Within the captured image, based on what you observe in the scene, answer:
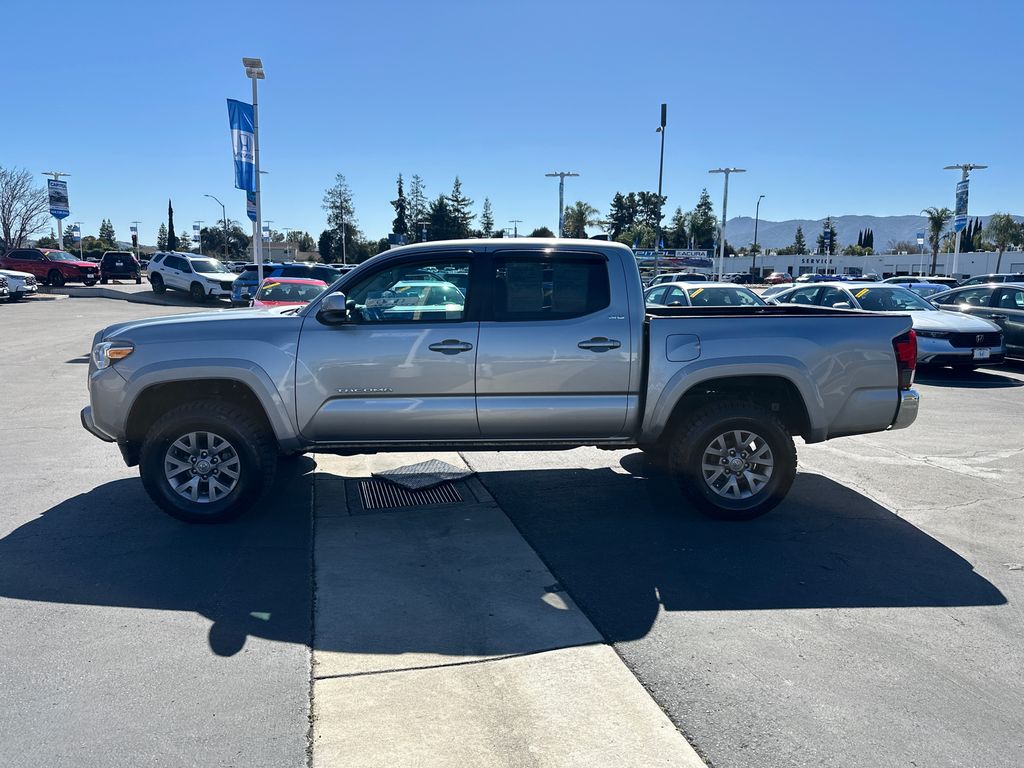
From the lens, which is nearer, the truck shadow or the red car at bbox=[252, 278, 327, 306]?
the truck shadow

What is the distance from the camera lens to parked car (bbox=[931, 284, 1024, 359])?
46.4 feet

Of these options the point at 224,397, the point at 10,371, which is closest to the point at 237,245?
the point at 10,371

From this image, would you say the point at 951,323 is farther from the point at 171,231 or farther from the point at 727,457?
the point at 171,231

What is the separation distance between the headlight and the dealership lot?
1.17 metres

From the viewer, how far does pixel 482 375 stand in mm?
5348

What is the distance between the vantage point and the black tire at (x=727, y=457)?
17.9 ft

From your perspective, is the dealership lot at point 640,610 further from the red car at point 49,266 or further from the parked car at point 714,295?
the red car at point 49,266

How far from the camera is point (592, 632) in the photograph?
12.9ft

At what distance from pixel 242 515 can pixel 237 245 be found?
12005cm

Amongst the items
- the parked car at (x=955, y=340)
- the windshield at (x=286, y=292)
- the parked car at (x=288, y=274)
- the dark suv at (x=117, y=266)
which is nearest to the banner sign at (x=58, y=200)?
the dark suv at (x=117, y=266)

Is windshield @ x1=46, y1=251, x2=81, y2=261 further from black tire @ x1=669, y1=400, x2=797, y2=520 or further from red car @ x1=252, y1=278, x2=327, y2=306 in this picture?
black tire @ x1=669, y1=400, x2=797, y2=520

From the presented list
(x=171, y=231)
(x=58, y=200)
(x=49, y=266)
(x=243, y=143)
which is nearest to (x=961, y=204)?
(x=243, y=143)

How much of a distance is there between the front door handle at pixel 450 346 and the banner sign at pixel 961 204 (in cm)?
5130

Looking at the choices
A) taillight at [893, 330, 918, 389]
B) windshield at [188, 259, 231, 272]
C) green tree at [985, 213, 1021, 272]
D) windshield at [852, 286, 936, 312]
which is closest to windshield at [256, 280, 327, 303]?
windshield at [852, 286, 936, 312]
